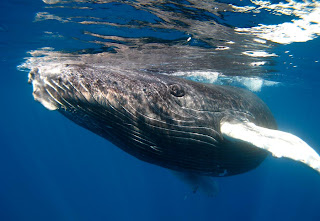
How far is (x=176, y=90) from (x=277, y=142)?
1999mm

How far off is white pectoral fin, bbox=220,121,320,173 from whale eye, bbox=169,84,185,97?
1.13 meters

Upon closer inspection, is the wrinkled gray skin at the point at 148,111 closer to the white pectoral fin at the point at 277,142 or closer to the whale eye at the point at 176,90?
the whale eye at the point at 176,90

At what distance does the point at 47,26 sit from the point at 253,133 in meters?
12.3

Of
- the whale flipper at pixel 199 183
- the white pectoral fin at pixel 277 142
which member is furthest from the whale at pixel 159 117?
the whale flipper at pixel 199 183

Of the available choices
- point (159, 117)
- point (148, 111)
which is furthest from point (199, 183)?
point (148, 111)

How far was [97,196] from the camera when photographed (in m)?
63.4

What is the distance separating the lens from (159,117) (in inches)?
159

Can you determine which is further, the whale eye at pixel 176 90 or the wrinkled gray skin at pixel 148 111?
the whale eye at pixel 176 90

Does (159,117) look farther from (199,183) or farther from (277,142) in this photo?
(199,183)

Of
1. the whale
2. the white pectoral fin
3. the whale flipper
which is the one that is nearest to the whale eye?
the whale

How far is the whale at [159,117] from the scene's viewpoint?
11.9ft

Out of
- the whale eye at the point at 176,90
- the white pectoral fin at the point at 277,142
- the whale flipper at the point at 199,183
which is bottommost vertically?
the whale flipper at the point at 199,183

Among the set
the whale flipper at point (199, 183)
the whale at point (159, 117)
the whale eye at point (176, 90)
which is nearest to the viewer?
the whale at point (159, 117)

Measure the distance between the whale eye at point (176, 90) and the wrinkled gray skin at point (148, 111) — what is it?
20 mm
